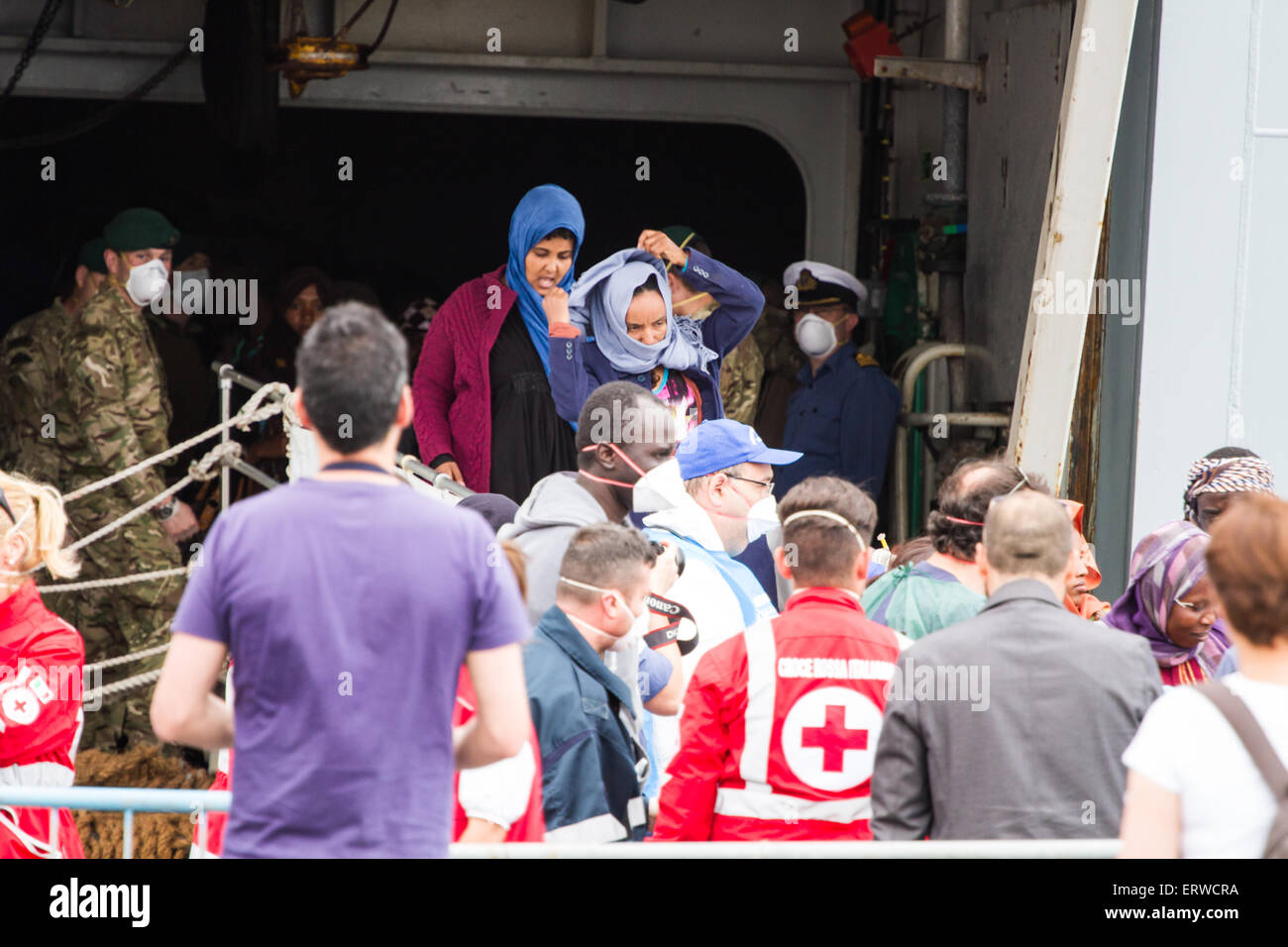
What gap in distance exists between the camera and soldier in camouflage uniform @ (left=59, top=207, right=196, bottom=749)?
618 centimetres

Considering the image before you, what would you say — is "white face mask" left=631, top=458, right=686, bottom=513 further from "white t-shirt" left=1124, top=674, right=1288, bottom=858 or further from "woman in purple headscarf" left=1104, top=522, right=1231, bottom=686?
"white t-shirt" left=1124, top=674, right=1288, bottom=858

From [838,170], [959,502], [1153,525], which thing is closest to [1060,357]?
[1153,525]

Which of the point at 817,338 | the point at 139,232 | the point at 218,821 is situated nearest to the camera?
the point at 218,821

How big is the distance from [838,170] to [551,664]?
6103 millimetres

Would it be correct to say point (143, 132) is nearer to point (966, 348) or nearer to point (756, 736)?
point (966, 348)

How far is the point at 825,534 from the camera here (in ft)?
9.79

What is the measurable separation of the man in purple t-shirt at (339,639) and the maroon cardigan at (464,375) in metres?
3.13

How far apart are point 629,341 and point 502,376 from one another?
69 cm

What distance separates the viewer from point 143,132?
893 cm

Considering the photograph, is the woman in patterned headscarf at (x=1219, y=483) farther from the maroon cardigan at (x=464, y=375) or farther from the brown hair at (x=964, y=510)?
the maroon cardigan at (x=464, y=375)

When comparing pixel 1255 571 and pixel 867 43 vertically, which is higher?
pixel 867 43

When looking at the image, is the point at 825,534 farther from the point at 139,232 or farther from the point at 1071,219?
the point at 139,232

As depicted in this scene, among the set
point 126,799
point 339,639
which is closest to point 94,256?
point 126,799

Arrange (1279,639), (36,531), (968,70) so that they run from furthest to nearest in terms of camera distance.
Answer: (968,70) → (36,531) → (1279,639)
